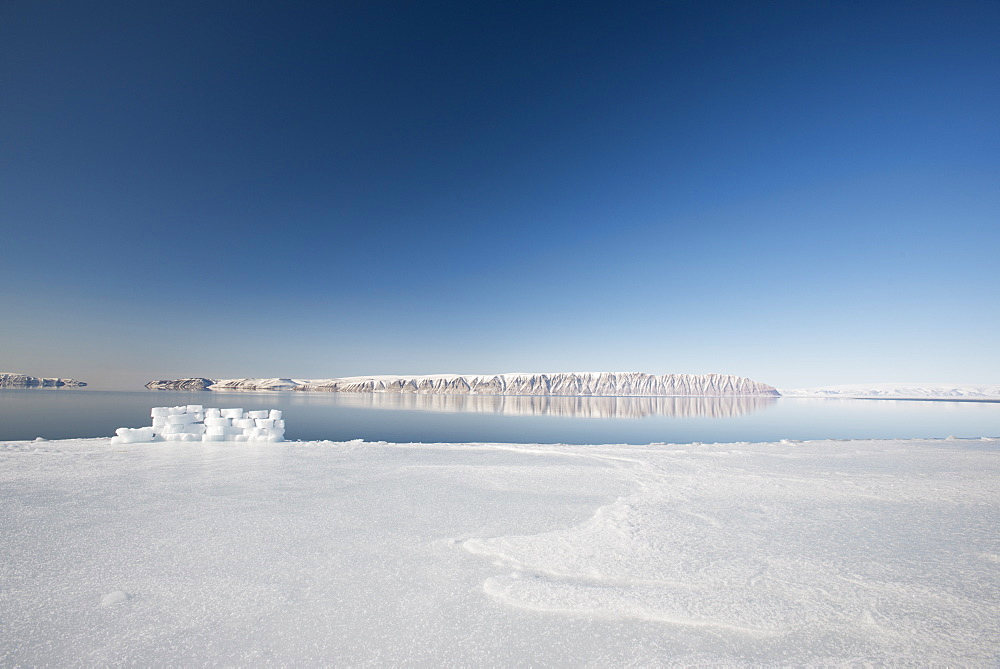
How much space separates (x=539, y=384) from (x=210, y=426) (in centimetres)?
16600

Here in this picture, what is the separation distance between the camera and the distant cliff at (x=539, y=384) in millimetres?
168250

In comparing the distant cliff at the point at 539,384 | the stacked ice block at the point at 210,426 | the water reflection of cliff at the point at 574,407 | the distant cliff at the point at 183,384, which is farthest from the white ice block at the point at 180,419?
the distant cliff at the point at 183,384

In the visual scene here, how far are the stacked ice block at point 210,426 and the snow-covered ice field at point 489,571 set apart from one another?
4943 mm

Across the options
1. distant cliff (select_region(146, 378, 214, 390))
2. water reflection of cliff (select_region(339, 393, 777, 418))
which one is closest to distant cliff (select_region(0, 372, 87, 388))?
distant cliff (select_region(146, 378, 214, 390))

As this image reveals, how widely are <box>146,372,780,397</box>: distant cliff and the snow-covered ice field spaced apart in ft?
517

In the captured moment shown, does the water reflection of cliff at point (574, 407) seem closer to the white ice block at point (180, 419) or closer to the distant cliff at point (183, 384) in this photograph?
the white ice block at point (180, 419)

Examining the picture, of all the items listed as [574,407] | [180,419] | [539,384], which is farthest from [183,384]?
[180,419]

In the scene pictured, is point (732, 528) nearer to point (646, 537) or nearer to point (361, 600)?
point (646, 537)

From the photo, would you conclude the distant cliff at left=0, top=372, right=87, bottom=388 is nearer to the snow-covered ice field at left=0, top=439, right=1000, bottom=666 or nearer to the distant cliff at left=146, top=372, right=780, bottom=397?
the distant cliff at left=146, top=372, right=780, bottom=397

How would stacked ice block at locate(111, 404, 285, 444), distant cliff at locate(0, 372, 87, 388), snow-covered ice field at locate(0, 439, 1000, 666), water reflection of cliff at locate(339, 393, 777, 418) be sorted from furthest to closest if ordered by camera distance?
1. distant cliff at locate(0, 372, 87, 388)
2. water reflection of cliff at locate(339, 393, 777, 418)
3. stacked ice block at locate(111, 404, 285, 444)
4. snow-covered ice field at locate(0, 439, 1000, 666)

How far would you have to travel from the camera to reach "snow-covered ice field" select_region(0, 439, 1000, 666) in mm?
2729

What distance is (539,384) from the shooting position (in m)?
176

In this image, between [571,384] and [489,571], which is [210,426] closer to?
[489,571]

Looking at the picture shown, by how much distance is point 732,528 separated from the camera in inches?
198
